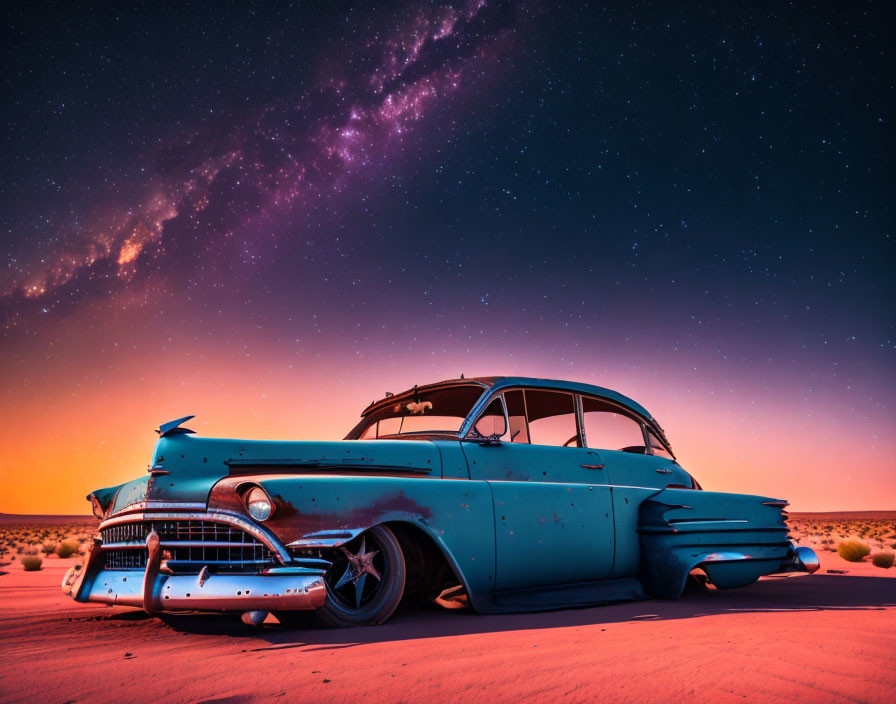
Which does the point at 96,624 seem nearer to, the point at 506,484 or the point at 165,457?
the point at 165,457

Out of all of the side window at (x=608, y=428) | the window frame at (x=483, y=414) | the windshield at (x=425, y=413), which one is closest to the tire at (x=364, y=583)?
the window frame at (x=483, y=414)

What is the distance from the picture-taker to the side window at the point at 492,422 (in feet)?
15.8

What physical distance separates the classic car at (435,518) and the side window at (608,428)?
0.6 inches

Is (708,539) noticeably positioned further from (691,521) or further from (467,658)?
(467,658)

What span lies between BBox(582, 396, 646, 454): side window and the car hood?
1839 mm

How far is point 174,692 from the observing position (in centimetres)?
236

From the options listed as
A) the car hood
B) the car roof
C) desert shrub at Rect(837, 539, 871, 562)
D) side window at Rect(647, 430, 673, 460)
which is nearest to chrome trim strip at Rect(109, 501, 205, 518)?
the car hood

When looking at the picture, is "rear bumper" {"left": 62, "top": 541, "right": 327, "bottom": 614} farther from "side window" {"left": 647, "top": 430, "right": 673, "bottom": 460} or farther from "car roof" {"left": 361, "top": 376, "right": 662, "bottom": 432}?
"side window" {"left": 647, "top": 430, "right": 673, "bottom": 460}

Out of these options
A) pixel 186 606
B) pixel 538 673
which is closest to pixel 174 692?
pixel 186 606

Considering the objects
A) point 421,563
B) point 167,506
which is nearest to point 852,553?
point 421,563

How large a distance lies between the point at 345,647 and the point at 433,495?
1210 millimetres

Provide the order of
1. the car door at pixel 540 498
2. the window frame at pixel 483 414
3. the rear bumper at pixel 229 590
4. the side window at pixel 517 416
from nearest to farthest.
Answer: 1. the rear bumper at pixel 229 590
2. the car door at pixel 540 498
3. the window frame at pixel 483 414
4. the side window at pixel 517 416

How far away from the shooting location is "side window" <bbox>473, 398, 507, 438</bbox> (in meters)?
4.81

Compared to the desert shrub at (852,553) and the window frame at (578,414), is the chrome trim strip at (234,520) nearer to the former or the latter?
the window frame at (578,414)
